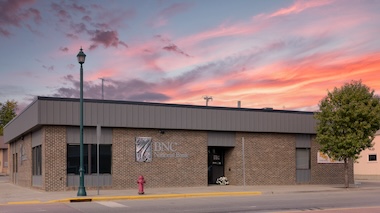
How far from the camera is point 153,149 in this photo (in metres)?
32.8

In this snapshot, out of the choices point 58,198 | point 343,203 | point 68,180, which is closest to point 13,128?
point 68,180

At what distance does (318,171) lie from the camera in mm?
38094

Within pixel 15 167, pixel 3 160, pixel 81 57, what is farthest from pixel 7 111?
pixel 81 57

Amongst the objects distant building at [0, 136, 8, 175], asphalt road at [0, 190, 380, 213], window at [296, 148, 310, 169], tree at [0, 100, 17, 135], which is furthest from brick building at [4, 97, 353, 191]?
tree at [0, 100, 17, 135]

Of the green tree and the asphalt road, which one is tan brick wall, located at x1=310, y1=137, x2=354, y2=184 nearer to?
the green tree

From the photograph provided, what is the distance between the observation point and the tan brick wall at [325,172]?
1496 inches

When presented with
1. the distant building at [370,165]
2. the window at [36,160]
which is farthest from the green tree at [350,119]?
the distant building at [370,165]

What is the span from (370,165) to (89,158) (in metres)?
35.7

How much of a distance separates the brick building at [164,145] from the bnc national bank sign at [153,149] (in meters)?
0.06

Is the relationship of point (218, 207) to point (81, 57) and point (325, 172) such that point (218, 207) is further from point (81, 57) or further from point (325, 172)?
point (325, 172)

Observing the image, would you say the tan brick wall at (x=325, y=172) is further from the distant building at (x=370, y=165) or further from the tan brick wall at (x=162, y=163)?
the distant building at (x=370, y=165)

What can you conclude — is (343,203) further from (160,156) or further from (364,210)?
(160,156)

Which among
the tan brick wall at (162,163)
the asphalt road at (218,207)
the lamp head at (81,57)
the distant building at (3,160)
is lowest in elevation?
the distant building at (3,160)

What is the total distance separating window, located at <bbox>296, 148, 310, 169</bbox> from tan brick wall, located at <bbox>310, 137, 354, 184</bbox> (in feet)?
1.14
